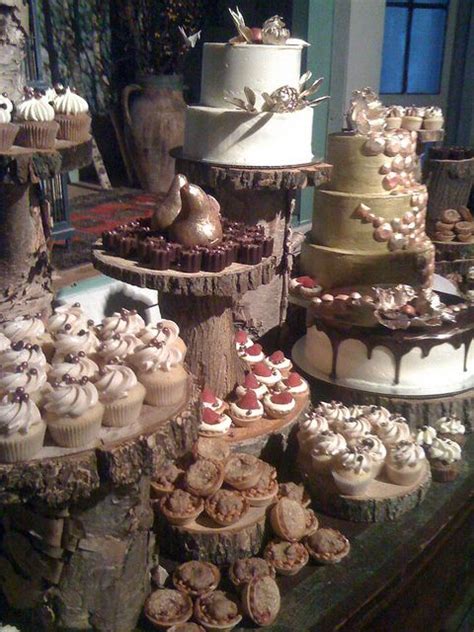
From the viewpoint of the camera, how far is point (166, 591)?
6.28 ft

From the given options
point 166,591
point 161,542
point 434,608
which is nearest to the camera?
point 166,591

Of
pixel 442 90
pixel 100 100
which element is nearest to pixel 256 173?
pixel 100 100

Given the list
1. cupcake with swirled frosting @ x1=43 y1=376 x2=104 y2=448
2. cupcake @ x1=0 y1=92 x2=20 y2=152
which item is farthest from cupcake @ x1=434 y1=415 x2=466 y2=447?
cupcake @ x1=0 y1=92 x2=20 y2=152

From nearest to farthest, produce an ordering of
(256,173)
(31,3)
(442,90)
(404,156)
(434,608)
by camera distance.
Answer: (434,608) → (256,173) → (404,156) → (31,3) → (442,90)

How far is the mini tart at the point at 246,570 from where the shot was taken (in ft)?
6.49

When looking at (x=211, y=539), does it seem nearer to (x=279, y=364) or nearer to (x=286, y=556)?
(x=286, y=556)

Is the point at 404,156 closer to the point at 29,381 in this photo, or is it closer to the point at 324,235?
the point at 324,235

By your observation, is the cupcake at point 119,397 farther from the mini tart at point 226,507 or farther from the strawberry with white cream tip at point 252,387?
the strawberry with white cream tip at point 252,387

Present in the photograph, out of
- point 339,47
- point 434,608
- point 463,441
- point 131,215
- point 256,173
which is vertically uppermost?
point 339,47

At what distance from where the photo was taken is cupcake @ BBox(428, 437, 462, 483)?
2.61 m

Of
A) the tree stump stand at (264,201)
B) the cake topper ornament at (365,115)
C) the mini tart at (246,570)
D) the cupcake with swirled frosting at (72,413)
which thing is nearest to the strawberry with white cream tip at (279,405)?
the mini tart at (246,570)

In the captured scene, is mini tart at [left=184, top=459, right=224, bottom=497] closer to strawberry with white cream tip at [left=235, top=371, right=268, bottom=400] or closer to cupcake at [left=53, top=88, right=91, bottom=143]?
strawberry with white cream tip at [left=235, top=371, right=268, bottom=400]

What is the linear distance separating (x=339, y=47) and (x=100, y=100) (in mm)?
1848

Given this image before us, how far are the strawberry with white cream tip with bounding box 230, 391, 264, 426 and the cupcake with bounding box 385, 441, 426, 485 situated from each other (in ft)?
1.51
